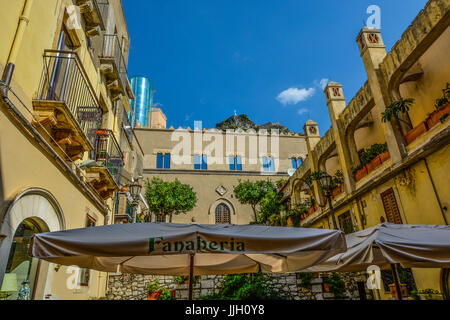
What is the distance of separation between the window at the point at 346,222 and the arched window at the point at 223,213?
55.4ft

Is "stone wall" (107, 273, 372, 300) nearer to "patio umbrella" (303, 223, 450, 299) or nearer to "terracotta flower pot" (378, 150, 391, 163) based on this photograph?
"terracotta flower pot" (378, 150, 391, 163)

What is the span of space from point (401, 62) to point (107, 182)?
11.2 metres

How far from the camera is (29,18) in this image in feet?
19.0

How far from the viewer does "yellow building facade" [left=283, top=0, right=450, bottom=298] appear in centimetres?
912

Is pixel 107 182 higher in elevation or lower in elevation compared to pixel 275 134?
lower

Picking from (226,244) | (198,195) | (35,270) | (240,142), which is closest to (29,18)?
(35,270)

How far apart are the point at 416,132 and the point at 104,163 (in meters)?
10.5

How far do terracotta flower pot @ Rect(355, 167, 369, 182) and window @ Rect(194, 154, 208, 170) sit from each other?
21.4m

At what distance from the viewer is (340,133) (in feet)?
51.3

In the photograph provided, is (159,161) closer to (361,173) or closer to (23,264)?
(361,173)

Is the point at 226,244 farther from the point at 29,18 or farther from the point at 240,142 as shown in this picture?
the point at 240,142

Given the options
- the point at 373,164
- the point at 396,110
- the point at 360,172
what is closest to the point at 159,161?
the point at 360,172

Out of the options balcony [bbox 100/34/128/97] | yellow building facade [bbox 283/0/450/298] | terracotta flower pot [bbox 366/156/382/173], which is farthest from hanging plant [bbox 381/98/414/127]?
balcony [bbox 100/34/128/97]
